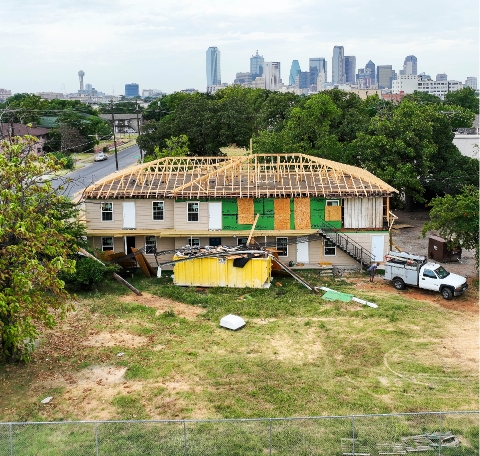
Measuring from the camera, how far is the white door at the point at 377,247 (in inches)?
1411

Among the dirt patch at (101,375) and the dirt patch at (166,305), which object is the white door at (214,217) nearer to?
the dirt patch at (166,305)

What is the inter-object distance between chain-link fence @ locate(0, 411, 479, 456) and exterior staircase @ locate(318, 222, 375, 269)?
59.7 ft

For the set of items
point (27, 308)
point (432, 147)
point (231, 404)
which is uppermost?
point (432, 147)

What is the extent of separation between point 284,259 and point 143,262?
28.5 feet

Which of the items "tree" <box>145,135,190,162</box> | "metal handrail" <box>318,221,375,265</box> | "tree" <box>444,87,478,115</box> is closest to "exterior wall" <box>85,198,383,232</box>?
"metal handrail" <box>318,221,375,265</box>

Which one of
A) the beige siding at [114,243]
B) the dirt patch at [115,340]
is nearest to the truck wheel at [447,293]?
the dirt patch at [115,340]

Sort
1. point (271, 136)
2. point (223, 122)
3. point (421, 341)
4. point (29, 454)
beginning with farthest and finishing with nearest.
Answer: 1. point (223, 122)
2. point (271, 136)
3. point (421, 341)
4. point (29, 454)

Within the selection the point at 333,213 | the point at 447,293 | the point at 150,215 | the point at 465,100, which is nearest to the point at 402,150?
the point at 333,213

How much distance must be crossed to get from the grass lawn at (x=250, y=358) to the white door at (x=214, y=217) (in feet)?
18.4

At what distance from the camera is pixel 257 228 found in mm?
36062

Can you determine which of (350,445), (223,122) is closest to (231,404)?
(350,445)

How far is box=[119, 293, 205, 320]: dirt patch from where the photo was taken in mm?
28875

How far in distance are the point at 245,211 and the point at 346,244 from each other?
255 inches

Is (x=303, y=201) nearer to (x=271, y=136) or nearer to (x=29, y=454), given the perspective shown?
(x=271, y=136)
